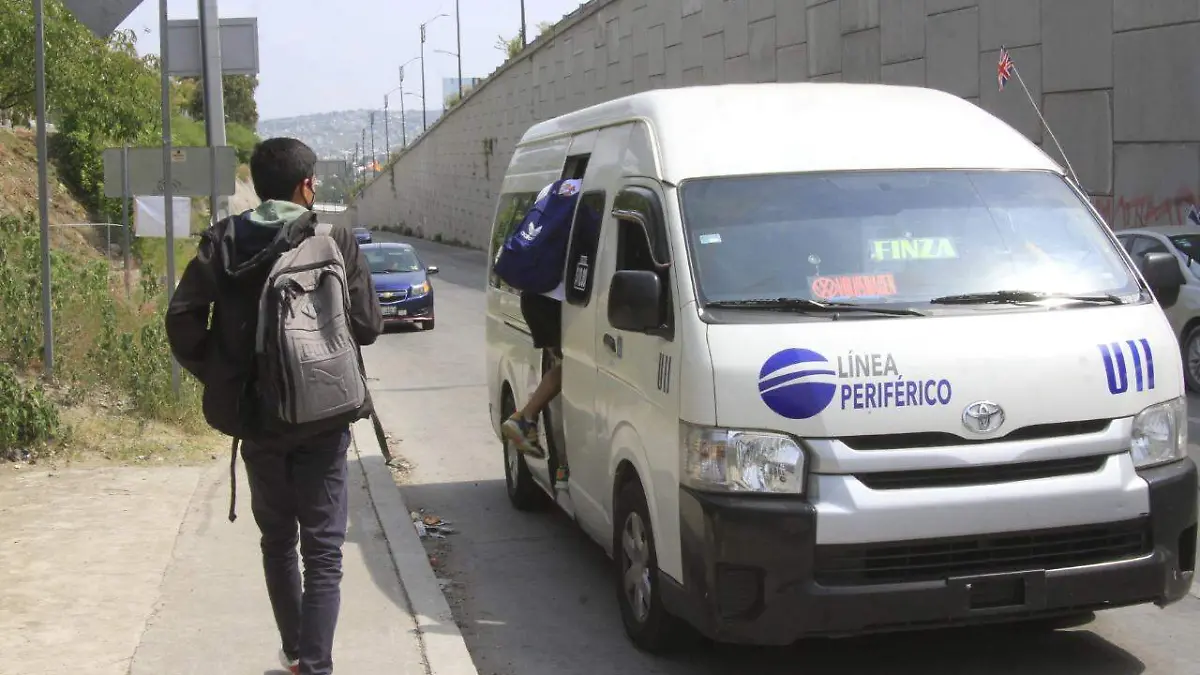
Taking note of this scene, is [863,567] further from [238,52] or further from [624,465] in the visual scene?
[238,52]

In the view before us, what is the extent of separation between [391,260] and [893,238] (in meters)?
20.3

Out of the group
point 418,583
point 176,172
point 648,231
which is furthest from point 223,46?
point 648,231

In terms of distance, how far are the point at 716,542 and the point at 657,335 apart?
3.04ft

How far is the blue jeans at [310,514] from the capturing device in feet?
15.5

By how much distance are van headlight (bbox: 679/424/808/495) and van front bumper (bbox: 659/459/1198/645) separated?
0.05 metres

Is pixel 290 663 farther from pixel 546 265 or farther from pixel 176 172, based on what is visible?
pixel 176 172

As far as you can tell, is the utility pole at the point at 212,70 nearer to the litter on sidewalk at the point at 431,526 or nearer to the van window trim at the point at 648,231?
the litter on sidewalk at the point at 431,526

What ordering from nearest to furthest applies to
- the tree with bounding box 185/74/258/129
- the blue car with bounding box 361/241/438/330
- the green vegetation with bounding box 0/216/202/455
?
the green vegetation with bounding box 0/216/202/455, the blue car with bounding box 361/241/438/330, the tree with bounding box 185/74/258/129

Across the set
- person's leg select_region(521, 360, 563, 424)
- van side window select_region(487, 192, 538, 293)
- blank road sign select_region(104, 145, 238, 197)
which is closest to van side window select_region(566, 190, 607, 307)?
person's leg select_region(521, 360, 563, 424)

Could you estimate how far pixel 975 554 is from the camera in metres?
4.88

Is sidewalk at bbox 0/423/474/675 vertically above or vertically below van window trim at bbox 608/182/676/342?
below

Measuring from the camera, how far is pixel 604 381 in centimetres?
617

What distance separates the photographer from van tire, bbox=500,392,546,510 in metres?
8.62

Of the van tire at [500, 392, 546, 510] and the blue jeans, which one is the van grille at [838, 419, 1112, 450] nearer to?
the blue jeans
